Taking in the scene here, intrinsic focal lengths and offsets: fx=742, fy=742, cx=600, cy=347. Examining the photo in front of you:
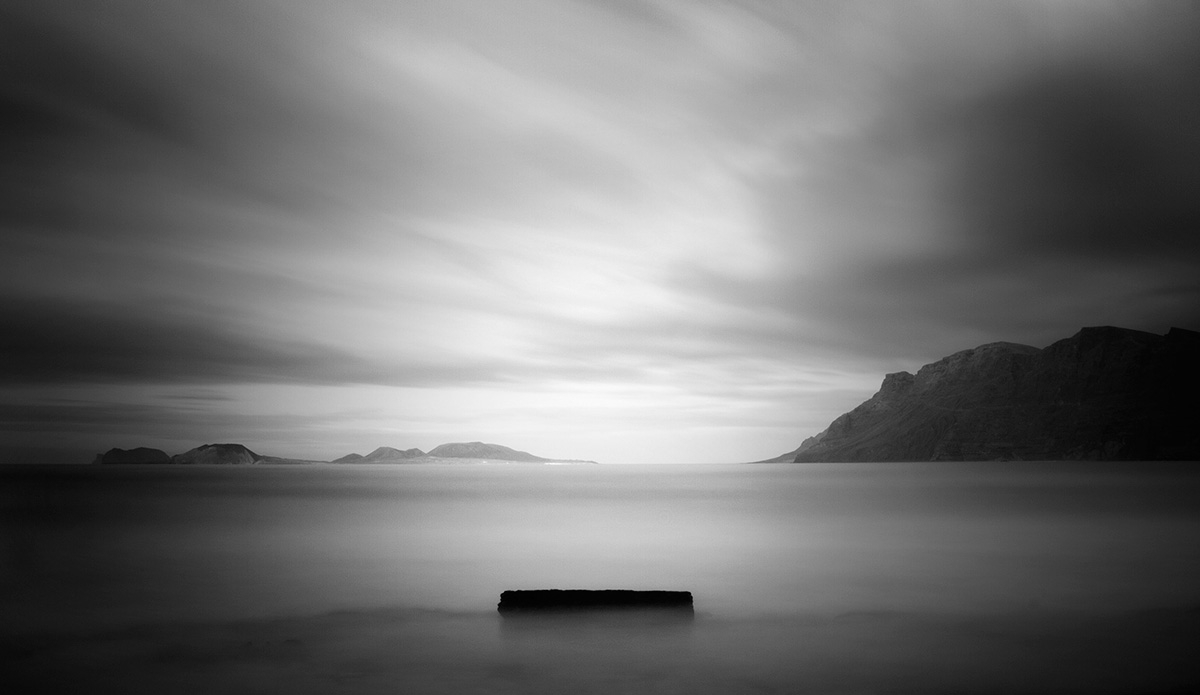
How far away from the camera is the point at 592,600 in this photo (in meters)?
21.2

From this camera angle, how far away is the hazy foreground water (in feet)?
52.0

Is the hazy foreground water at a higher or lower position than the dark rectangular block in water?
lower

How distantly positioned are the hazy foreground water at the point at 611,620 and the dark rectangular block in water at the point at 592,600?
43.6 inches

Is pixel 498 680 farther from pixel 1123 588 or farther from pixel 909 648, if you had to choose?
pixel 1123 588

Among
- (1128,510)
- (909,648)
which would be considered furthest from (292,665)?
(1128,510)

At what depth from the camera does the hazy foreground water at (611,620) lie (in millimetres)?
15859

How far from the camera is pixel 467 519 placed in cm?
6825

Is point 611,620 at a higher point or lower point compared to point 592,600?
lower

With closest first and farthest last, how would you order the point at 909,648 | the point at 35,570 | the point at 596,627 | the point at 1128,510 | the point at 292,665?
the point at 292,665 → the point at 909,648 → the point at 596,627 → the point at 35,570 → the point at 1128,510

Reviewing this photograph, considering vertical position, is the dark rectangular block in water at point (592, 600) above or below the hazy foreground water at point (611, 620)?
above

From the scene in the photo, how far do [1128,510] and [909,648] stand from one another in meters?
64.5

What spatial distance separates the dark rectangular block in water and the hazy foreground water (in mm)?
1108

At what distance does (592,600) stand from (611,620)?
1360mm

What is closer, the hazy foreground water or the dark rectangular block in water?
the hazy foreground water
